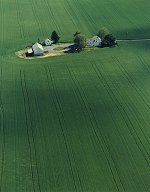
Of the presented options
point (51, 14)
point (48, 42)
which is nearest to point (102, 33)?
point (48, 42)

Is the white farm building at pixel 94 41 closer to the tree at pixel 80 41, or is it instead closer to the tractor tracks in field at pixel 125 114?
the tree at pixel 80 41

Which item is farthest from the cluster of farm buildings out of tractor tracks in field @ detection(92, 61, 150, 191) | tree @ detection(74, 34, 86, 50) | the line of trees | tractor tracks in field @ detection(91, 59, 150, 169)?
tractor tracks in field @ detection(91, 59, 150, 169)

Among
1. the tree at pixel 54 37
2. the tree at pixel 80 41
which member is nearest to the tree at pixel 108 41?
the tree at pixel 80 41

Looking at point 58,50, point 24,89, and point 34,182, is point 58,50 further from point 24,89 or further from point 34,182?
point 34,182

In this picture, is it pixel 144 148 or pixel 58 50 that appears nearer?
pixel 144 148

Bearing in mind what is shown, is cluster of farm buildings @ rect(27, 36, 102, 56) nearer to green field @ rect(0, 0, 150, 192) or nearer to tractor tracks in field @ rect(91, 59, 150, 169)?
green field @ rect(0, 0, 150, 192)

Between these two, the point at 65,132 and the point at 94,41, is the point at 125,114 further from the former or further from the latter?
the point at 94,41

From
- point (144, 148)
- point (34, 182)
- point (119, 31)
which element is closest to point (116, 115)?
point (144, 148)
